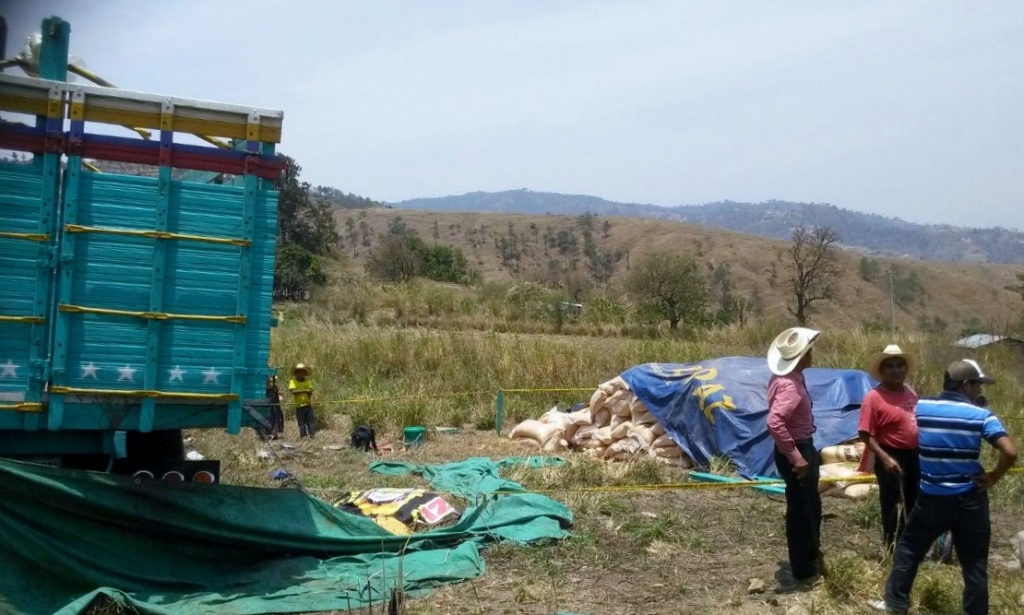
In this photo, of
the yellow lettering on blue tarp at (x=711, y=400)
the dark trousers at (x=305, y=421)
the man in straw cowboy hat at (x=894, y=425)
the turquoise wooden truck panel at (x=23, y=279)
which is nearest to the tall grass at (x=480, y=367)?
the dark trousers at (x=305, y=421)

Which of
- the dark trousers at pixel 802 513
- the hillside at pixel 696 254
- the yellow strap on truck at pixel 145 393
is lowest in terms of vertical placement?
the dark trousers at pixel 802 513

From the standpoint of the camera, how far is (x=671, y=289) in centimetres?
3119

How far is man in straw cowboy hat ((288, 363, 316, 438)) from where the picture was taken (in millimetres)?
12414

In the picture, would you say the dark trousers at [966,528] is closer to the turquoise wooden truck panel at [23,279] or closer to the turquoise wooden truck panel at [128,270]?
the turquoise wooden truck panel at [128,270]

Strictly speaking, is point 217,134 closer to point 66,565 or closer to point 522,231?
point 66,565

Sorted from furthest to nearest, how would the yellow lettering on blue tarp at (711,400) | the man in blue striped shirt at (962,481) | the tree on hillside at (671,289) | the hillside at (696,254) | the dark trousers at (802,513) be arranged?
1. the hillside at (696,254)
2. the tree on hillside at (671,289)
3. the yellow lettering on blue tarp at (711,400)
4. the dark trousers at (802,513)
5. the man in blue striped shirt at (962,481)

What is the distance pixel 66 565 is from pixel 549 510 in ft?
11.0

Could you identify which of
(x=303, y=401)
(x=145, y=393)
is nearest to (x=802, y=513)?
(x=145, y=393)

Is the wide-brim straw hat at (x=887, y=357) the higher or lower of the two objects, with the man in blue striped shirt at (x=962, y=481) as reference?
higher

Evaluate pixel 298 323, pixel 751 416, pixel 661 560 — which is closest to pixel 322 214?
pixel 298 323

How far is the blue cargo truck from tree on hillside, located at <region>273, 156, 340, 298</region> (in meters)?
21.6

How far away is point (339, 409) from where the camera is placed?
13.9m

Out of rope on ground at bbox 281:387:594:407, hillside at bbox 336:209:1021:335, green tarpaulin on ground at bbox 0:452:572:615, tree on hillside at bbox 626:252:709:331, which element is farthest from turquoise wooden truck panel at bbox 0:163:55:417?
hillside at bbox 336:209:1021:335

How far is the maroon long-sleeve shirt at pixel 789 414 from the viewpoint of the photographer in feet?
19.7
